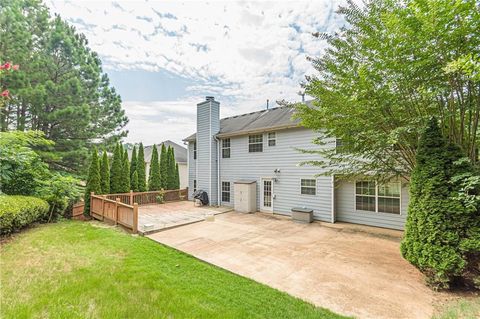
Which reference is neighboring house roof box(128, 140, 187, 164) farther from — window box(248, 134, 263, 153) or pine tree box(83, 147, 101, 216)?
window box(248, 134, 263, 153)

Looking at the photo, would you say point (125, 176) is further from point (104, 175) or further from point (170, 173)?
point (170, 173)

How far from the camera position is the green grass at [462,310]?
3180mm

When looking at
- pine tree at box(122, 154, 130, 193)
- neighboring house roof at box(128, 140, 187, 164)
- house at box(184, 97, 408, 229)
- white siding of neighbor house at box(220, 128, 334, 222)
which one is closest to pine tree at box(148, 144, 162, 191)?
pine tree at box(122, 154, 130, 193)

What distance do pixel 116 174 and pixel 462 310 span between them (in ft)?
48.2

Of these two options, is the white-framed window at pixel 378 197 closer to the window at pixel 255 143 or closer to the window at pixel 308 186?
the window at pixel 308 186

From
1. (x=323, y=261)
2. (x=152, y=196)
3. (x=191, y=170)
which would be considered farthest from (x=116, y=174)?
(x=323, y=261)

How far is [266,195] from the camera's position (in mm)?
11602

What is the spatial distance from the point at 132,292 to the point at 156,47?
415 inches

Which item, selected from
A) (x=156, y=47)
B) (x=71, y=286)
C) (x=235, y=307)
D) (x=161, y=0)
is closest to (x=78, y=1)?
(x=161, y=0)

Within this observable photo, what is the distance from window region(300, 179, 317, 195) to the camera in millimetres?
9945

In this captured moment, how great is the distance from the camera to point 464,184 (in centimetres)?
371

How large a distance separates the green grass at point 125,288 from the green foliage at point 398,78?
4.09 metres

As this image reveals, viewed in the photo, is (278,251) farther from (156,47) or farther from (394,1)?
(156,47)

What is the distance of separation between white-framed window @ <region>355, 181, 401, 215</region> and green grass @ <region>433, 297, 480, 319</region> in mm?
4914
